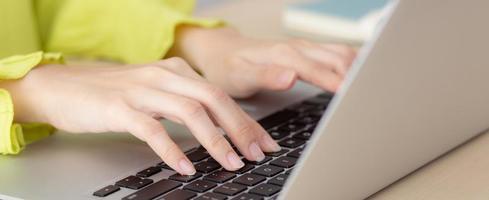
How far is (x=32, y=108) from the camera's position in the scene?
35.1 inches

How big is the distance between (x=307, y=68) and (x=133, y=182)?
0.96 ft

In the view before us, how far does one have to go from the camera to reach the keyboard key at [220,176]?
29.3 inches

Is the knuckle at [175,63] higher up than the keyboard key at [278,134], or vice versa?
the knuckle at [175,63]

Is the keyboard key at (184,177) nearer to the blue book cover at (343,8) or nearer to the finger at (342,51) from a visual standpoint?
the finger at (342,51)

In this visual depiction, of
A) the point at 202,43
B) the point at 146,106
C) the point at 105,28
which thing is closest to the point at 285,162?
the point at 146,106

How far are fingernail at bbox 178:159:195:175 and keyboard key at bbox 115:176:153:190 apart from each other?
0.03 meters

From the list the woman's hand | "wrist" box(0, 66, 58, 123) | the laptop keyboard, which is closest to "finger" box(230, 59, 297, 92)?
the woman's hand

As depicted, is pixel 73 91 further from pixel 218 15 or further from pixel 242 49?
pixel 218 15

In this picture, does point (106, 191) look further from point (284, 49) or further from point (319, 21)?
point (319, 21)

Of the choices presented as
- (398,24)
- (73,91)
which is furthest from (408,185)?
(73,91)

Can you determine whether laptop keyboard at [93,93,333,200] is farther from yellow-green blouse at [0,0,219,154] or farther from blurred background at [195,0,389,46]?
blurred background at [195,0,389,46]

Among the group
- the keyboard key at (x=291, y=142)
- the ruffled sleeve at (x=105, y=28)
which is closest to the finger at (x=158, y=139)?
the keyboard key at (x=291, y=142)

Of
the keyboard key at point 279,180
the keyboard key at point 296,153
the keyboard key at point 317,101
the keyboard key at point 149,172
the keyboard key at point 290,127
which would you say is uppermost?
the keyboard key at point 317,101

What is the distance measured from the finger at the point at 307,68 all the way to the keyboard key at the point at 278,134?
116 millimetres
